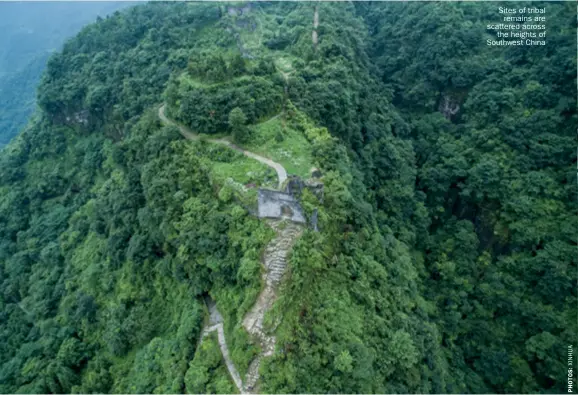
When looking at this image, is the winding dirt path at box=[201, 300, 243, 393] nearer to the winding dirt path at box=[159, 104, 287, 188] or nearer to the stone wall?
the stone wall

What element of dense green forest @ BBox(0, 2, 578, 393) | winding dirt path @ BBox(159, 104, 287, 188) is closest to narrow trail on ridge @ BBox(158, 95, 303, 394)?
dense green forest @ BBox(0, 2, 578, 393)

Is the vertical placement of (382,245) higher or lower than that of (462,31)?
lower

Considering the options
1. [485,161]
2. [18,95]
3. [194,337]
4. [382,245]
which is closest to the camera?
[194,337]

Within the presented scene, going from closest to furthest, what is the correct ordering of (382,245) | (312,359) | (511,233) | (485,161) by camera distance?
1. (312,359)
2. (382,245)
3. (511,233)
4. (485,161)

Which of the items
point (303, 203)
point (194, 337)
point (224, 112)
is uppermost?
point (224, 112)

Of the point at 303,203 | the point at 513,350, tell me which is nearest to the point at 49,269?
the point at 303,203

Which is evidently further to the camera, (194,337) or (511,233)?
(511,233)

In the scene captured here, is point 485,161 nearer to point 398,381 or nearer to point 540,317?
point 540,317
